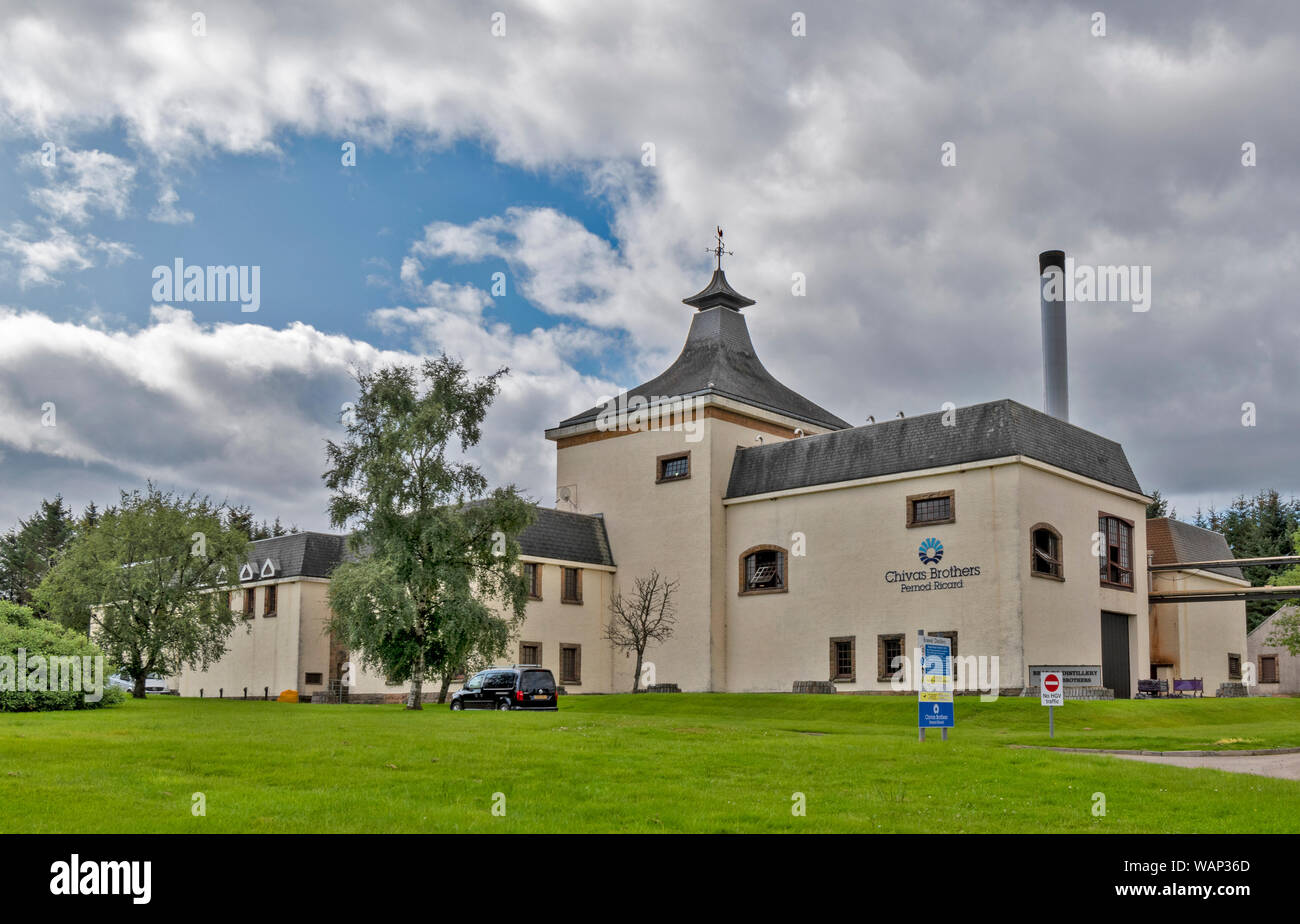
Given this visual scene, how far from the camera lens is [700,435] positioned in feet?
156

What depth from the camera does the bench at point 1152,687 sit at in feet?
132

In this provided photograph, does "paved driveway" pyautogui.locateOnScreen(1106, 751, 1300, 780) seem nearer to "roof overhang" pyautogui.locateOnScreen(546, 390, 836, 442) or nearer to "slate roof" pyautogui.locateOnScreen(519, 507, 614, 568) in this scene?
"roof overhang" pyautogui.locateOnScreen(546, 390, 836, 442)

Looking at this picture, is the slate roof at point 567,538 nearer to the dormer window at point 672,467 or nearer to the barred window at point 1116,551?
the dormer window at point 672,467

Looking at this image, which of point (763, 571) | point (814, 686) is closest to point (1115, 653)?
point (814, 686)

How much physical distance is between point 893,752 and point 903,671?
21796mm

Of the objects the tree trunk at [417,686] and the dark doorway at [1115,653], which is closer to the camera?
the tree trunk at [417,686]

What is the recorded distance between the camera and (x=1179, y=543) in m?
50.6

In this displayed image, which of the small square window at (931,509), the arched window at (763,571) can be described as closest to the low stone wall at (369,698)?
the arched window at (763,571)

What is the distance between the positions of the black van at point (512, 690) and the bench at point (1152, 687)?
2032cm

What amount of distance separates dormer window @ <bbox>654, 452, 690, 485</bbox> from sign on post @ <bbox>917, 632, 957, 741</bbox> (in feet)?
83.3
